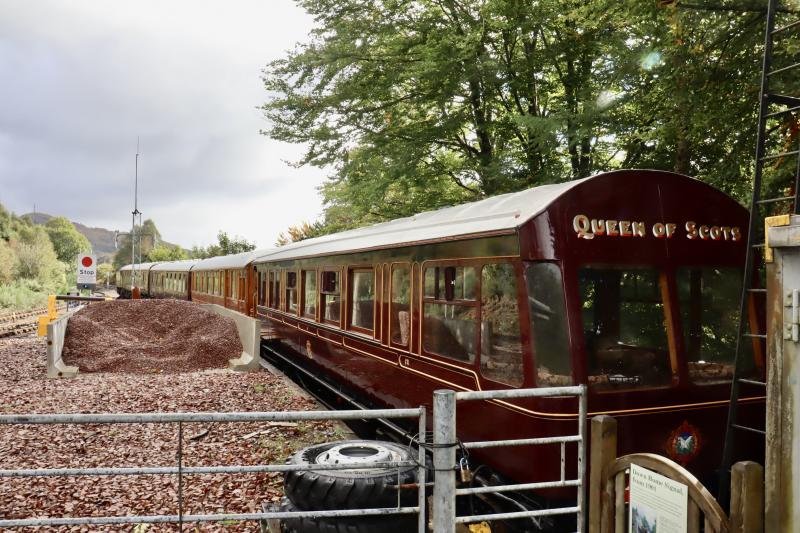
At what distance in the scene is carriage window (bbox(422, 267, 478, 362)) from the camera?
18.6 ft

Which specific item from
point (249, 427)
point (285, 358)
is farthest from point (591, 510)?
point (285, 358)

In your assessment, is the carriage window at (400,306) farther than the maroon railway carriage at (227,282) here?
No

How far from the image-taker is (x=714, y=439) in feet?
16.9

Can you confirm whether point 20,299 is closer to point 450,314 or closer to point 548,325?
point 450,314

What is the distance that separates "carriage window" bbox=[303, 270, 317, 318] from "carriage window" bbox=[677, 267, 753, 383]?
22.7 ft

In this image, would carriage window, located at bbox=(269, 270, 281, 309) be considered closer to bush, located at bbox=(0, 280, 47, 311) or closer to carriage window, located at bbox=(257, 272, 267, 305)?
carriage window, located at bbox=(257, 272, 267, 305)

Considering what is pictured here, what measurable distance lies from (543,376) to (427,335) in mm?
1948

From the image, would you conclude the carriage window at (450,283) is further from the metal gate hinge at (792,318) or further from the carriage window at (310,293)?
the carriage window at (310,293)

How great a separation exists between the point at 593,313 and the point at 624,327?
0.33m

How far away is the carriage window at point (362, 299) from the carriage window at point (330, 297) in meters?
0.56

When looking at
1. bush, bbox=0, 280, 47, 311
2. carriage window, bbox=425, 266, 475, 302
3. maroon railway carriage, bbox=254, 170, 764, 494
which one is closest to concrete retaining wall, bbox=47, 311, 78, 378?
maroon railway carriage, bbox=254, 170, 764, 494

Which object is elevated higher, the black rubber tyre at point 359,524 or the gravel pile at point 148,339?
the gravel pile at point 148,339

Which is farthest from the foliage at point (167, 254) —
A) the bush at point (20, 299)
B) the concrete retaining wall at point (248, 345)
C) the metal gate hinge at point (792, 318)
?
the metal gate hinge at point (792, 318)

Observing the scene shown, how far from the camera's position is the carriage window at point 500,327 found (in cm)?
500
